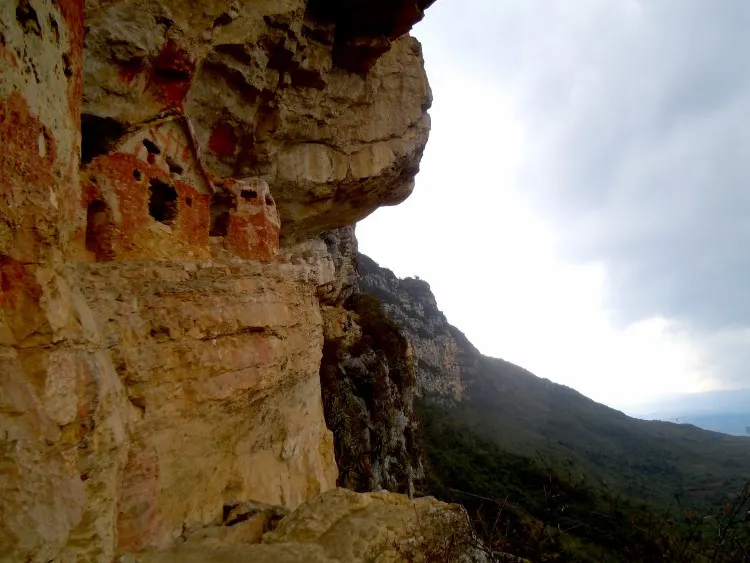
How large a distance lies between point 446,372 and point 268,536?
176 ft

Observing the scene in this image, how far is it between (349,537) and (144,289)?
3.27m

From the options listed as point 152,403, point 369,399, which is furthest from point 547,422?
point 152,403

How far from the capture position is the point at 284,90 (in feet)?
46.1

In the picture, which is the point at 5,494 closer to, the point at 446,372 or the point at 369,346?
the point at 369,346

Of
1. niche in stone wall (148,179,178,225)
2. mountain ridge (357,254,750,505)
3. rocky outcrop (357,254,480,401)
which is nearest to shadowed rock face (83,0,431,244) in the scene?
niche in stone wall (148,179,178,225)

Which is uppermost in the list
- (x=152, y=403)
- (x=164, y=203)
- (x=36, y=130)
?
(x=164, y=203)

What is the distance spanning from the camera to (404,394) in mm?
26141

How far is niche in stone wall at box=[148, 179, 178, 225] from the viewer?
26.2 feet

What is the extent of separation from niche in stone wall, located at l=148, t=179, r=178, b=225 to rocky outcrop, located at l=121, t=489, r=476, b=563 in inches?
207

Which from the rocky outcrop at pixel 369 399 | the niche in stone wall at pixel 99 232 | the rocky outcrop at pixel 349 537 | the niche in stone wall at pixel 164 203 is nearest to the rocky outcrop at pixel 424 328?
the rocky outcrop at pixel 369 399

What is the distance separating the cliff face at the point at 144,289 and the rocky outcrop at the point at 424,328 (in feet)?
124

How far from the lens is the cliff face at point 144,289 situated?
11.4ft

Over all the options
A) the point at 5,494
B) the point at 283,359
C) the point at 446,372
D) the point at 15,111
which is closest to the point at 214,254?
the point at 283,359

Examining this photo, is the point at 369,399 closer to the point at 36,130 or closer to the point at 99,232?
the point at 99,232
